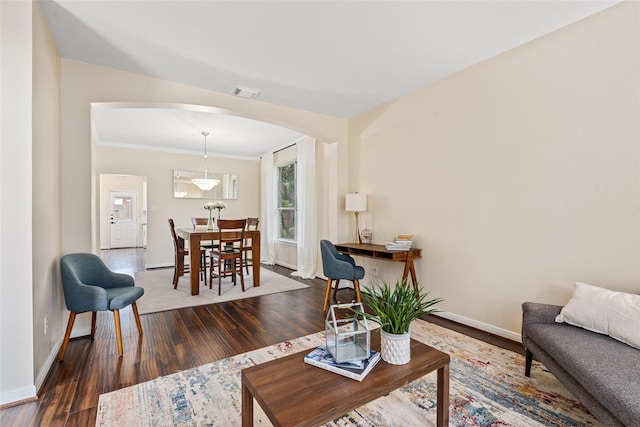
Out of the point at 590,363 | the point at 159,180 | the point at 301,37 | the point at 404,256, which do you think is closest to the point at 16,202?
the point at 301,37

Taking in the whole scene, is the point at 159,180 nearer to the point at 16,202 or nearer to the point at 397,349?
the point at 16,202

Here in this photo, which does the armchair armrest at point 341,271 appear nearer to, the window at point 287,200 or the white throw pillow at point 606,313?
the white throw pillow at point 606,313

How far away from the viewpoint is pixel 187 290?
4.20m

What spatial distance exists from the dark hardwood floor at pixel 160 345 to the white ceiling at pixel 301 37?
2.51 m

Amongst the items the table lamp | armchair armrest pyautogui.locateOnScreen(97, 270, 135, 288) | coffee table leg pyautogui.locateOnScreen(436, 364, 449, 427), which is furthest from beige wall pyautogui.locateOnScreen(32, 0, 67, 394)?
the table lamp

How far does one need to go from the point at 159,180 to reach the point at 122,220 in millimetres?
4474

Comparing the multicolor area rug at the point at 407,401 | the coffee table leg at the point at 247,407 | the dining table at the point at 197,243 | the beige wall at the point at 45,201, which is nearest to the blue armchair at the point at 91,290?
the beige wall at the point at 45,201

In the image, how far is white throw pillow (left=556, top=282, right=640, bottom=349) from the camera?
1.57 m

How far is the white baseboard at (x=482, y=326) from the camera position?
99.6 inches

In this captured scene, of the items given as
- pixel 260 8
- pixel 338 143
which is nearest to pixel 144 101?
pixel 260 8

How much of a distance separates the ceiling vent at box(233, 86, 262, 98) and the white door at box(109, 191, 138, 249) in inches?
321

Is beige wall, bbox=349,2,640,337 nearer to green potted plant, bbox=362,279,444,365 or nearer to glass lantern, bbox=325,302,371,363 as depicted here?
green potted plant, bbox=362,279,444,365

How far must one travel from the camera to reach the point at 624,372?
4.34 feet

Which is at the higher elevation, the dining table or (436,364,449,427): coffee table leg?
the dining table
